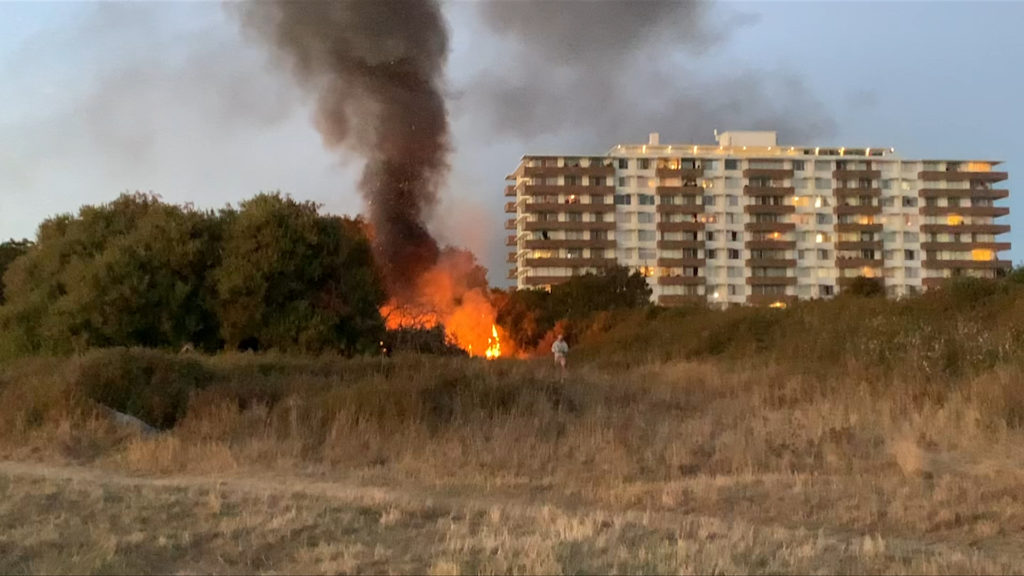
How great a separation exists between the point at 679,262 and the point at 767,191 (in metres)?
12.8

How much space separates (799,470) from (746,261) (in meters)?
85.5

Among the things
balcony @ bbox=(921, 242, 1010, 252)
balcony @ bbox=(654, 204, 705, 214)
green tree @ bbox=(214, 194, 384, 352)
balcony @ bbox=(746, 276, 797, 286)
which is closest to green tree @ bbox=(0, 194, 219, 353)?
green tree @ bbox=(214, 194, 384, 352)

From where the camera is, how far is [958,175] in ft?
318

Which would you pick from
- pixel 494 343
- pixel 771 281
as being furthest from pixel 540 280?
pixel 494 343

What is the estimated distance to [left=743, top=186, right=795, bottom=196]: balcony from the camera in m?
94.8

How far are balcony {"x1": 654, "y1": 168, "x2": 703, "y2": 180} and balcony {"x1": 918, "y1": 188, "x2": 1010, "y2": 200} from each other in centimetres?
2425

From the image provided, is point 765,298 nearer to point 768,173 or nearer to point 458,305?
point 768,173

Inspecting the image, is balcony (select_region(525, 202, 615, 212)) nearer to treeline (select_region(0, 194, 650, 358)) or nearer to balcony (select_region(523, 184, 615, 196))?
balcony (select_region(523, 184, 615, 196))

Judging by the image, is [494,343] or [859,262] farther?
[859,262]

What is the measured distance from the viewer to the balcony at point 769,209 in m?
94.9

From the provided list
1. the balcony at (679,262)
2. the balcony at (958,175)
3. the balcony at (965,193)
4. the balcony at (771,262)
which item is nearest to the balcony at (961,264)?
the balcony at (965,193)

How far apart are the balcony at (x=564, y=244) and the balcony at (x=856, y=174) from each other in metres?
26.1

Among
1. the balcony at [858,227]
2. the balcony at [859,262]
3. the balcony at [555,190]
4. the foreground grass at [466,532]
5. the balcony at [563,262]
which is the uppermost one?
the balcony at [555,190]

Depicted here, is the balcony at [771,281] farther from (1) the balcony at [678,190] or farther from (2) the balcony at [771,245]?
(1) the balcony at [678,190]
